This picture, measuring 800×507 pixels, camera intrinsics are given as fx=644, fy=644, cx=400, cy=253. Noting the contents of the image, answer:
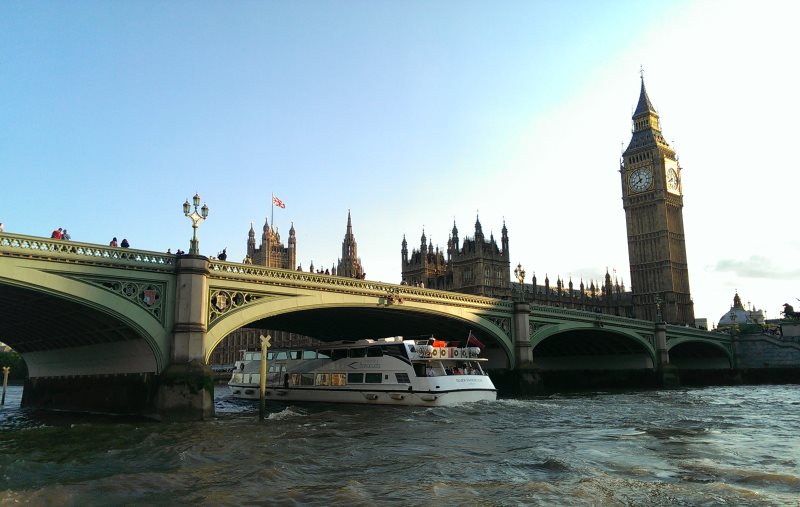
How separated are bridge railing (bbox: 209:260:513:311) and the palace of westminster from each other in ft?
183

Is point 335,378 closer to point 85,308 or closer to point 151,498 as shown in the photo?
point 85,308

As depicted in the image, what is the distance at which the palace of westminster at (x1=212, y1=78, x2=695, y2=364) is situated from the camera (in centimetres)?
10344

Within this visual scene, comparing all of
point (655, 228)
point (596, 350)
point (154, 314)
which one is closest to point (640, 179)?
point (655, 228)

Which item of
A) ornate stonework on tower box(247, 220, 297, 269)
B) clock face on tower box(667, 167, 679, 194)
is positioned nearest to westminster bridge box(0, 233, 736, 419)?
clock face on tower box(667, 167, 679, 194)

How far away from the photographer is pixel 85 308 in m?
27.3

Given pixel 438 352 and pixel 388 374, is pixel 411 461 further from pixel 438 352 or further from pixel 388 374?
pixel 388 374

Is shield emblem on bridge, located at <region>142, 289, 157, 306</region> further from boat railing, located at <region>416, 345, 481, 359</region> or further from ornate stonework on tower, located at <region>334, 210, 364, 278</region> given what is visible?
ornate stonework on tower, located at <region>334, 210, 364, 278</region>

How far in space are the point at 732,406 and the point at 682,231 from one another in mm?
90553

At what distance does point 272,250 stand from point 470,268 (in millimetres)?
64246

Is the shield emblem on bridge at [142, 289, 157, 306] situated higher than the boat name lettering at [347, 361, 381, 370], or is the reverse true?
the shield emblem on bridge at [142, 289, 157, 306]

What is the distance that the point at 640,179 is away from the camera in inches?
4715

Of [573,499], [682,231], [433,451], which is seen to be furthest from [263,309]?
[682,231]

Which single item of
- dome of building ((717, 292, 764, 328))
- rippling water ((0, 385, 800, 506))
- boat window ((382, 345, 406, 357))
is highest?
dome of building ((717, 292, 764, 328))

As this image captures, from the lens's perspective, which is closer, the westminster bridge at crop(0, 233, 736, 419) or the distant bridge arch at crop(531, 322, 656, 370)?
the westminster bridge at crop(0, 233, 736, 419)
